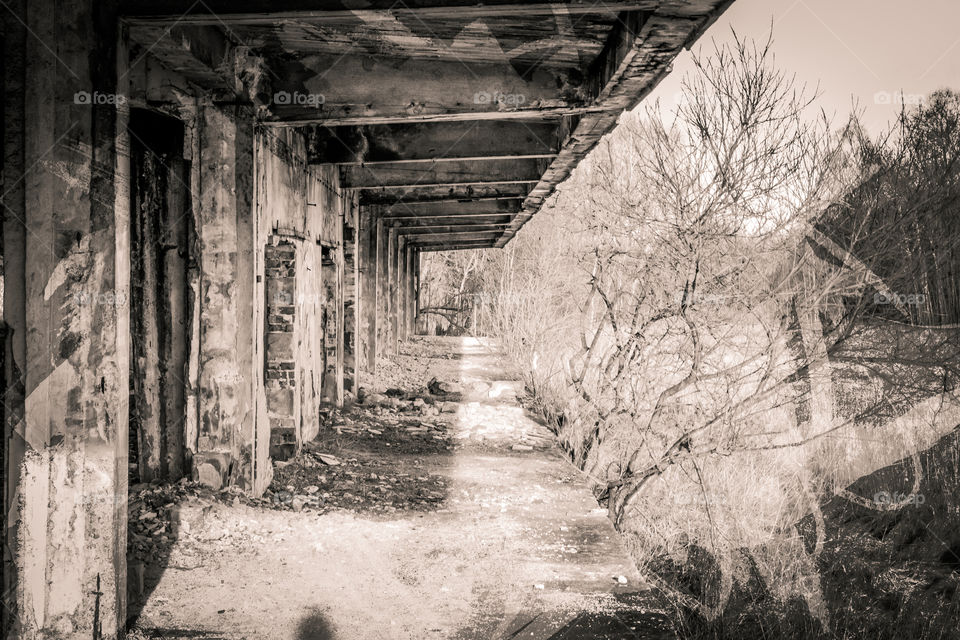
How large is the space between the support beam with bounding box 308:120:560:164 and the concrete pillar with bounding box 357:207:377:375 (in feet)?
15.4

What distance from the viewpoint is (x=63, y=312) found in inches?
102

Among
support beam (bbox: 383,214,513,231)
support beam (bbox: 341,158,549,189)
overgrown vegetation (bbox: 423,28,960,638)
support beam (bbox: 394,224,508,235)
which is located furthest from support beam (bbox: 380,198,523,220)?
overgrown vegetation (bbox: 423,28,960,638)

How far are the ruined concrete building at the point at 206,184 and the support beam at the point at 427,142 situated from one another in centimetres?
2

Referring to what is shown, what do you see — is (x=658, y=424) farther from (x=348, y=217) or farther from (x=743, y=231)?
(x=348, y=217)

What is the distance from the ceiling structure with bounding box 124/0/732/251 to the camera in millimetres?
3162

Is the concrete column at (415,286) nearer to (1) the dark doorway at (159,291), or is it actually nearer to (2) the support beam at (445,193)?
(2) the support beam at (445,193)

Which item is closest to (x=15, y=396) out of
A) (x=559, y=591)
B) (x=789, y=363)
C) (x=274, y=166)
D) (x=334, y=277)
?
(x=559, y=591)

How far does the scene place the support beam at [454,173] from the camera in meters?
8.01

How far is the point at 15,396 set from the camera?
2.51 metres

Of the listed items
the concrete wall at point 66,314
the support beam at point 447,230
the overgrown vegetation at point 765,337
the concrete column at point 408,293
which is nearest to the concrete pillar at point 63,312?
the concrete wall at point 66,314

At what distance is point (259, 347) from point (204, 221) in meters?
0.95

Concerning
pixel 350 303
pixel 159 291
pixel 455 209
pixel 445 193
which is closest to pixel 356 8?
pixel 159 291

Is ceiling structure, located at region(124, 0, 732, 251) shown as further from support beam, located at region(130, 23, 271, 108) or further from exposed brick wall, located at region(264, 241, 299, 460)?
exposed brick wall, located at region(264, 241, 299, 460)

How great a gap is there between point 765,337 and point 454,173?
12.9 feet
